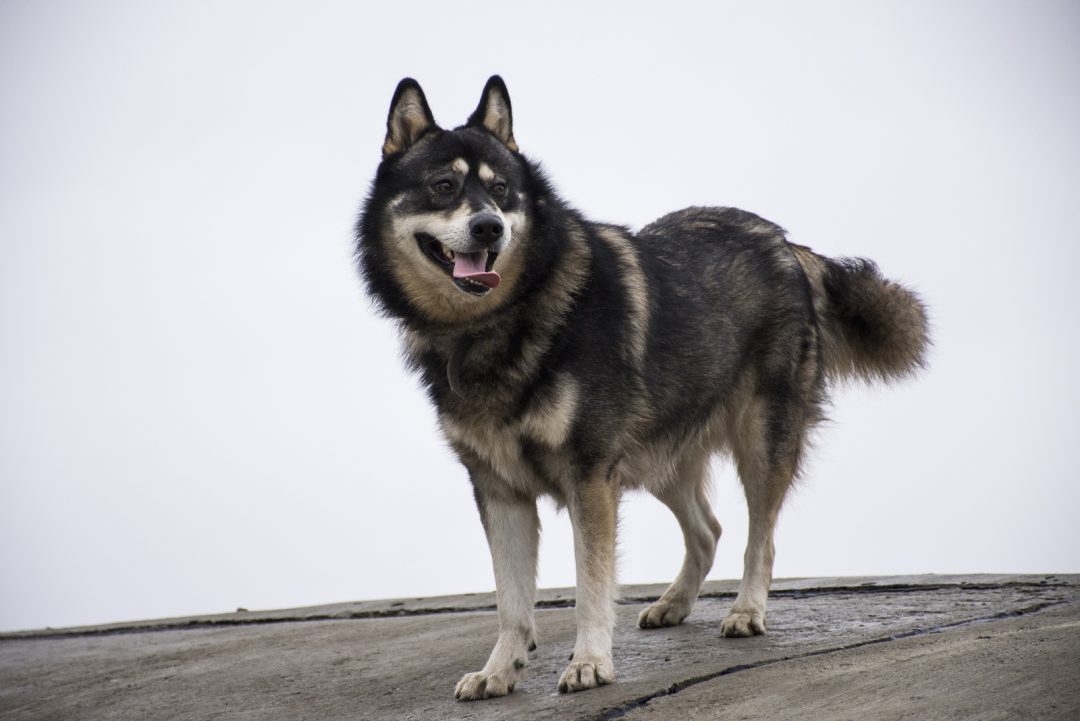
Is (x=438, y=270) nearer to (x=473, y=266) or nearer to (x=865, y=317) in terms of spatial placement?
(x=473, y=266)

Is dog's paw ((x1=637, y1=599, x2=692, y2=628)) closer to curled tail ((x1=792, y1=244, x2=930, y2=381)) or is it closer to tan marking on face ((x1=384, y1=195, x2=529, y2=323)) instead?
curled tail ((x1=792, y1=244, x2=930, y2=381))

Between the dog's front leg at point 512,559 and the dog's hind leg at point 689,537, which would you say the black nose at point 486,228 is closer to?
the dog's front leg at point 512,559

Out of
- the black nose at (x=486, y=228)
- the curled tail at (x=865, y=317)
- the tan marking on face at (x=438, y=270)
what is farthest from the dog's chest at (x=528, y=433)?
the curled tail at (x=865, y=317)

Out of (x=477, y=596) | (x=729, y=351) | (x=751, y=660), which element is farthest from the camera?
(x=477, y=596)

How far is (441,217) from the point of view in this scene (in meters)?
4.59

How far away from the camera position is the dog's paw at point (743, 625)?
5.02 metres

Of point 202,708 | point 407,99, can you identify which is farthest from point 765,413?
point 202,708

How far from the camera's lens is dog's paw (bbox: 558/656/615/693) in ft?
13.8

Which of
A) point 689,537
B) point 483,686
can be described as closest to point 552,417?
point 483,686

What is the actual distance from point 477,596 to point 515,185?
3514 mm

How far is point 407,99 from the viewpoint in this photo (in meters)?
4.94

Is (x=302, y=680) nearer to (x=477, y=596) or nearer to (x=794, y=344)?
(x=477, y=596)

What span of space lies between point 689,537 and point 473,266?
2080 mm

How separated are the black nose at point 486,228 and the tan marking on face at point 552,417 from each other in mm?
656
